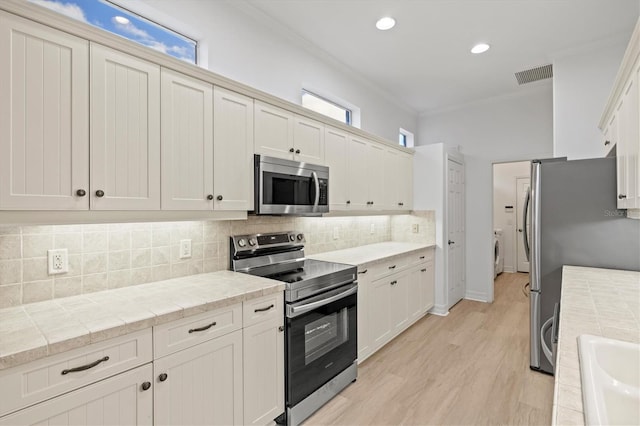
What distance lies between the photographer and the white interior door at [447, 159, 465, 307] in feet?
14.4

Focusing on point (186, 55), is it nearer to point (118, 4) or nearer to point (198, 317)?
point (118, 4)

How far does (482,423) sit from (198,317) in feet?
6.49

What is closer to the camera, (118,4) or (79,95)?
(79,95)

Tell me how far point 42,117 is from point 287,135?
1.51m

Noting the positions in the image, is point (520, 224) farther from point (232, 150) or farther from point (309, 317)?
point (232, 150)

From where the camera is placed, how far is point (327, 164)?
2975 millimetres

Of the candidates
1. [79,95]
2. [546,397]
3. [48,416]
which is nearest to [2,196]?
[79,95]

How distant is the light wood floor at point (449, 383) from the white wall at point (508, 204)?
3667 millimetres

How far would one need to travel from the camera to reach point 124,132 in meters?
1.65

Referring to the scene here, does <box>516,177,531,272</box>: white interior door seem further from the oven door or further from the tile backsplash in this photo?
the tile backsplash

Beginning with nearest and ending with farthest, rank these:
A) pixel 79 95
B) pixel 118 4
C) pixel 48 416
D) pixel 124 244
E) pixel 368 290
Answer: pixel 48 416 < pixel 79 95 < pixel 124 244 < pixel 118 4 < pixel 368 290

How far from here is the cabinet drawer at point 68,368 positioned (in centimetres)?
109

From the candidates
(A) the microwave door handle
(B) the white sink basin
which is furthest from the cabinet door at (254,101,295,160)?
(B) the white sink basin

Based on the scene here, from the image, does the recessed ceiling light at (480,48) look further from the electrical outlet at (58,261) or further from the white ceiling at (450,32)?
the electrical outlet at (58,261)
